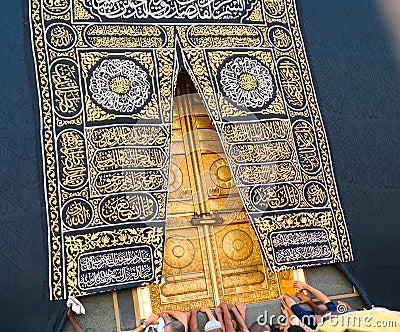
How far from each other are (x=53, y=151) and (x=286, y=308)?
67.6 inches

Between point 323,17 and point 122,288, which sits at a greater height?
point 323,17

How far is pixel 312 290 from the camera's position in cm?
396

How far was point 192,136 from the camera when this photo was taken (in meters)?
4.62

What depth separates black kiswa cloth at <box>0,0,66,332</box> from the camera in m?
3.35

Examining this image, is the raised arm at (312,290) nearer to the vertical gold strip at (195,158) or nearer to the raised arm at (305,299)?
the raised arm at (305,299)

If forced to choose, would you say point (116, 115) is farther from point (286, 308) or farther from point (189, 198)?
point (286, 308)

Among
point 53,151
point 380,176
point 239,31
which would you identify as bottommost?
point 380,176

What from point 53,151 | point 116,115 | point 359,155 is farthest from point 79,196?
point 359,155

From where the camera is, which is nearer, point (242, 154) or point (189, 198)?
point (242, 154)

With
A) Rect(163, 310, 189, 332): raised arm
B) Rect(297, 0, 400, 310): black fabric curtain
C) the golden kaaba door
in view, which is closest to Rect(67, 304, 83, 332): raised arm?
Rect(163, 310, 189, 332): raised arm

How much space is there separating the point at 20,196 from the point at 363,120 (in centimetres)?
246

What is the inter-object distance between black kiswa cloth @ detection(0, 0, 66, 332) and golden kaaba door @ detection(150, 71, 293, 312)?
1.08 meters

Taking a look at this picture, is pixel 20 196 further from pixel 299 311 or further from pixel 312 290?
pixel 312 290

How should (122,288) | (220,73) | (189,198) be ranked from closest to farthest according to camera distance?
(122,288) < (220,73) < (189,198)
